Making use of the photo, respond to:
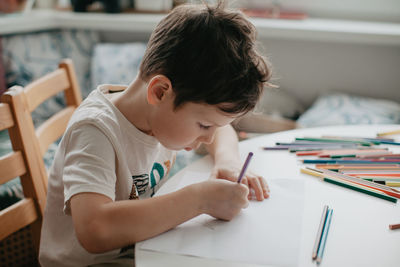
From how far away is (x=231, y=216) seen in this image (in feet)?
2.15

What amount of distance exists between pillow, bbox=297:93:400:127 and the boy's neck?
1.15m

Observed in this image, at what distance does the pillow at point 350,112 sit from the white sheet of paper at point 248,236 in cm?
112

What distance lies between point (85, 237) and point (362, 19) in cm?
188

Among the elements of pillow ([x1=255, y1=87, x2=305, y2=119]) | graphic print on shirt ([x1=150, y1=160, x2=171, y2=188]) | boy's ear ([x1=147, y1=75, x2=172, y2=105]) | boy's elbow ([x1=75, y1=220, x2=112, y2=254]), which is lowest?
pillow ([x1=255, y1=87, x2=305, y2=119])

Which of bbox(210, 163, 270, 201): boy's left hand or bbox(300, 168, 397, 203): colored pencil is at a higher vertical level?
bbox(210, 163, 270, 201): boy's left hand

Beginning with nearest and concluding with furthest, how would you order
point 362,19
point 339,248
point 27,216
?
point 339,248
point 27,216
point 362,19

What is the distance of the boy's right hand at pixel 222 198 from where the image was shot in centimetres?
65

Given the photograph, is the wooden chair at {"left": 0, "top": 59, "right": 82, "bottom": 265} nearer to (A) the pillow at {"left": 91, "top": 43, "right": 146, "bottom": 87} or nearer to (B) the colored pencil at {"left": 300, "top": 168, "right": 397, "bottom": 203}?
(B) the colored pencil at {"left": 300, "top": 168, "right": 397, "bottom": 203}

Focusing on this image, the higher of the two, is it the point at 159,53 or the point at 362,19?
the point at 159,53

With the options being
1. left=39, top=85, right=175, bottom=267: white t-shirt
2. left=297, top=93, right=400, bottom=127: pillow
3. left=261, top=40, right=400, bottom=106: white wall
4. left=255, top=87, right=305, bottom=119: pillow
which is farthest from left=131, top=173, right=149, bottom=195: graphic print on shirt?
left=261, top=40, right=400, bottom=106: white wall

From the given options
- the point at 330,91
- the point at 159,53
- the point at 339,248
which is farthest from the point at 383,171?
the point at 330,91

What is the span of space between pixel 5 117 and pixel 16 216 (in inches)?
9.0

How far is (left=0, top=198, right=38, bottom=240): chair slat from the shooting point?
2.83 ft

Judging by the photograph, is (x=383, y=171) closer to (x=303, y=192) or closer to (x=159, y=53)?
(x=303, y=192)
